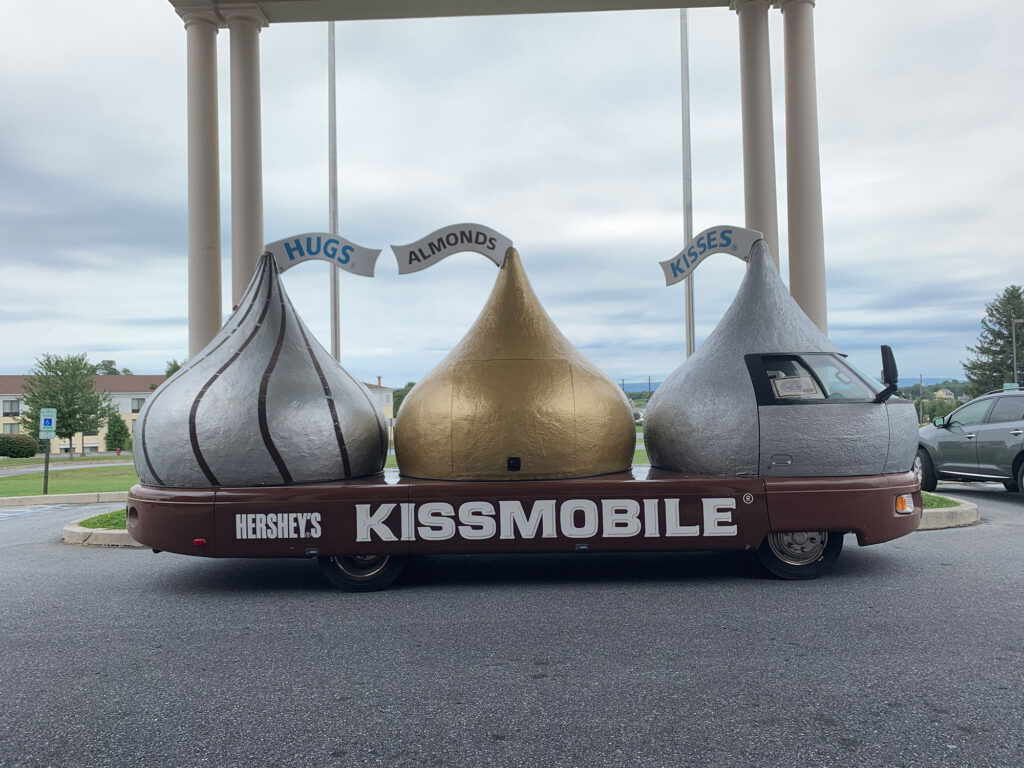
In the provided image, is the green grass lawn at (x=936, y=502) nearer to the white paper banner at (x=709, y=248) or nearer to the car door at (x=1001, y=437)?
the car door at (x=1001, y=437)

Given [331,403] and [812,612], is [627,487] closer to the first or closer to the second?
[812,612]

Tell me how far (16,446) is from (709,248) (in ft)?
147

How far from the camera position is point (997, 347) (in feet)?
199

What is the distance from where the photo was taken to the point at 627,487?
6.00 metres

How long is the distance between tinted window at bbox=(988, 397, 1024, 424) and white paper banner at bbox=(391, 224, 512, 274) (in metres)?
9.32

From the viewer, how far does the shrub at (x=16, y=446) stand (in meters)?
41.8

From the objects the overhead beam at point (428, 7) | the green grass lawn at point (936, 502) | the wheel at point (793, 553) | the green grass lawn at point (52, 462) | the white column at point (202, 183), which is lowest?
the green grass lawn at point (52, 462)

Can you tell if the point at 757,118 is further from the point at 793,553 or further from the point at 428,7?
the point at 793,553

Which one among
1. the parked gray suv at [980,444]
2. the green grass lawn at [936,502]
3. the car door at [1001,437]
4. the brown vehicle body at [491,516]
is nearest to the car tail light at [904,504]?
the brown vehicle body at [491,516]

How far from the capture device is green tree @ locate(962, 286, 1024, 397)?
59.2 meters

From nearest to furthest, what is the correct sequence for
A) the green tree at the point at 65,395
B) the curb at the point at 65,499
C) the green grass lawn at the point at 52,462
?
the curb at the point at 65,499 → the green grass lawn at the point at 52,462 → the green tree at the point at 65,395

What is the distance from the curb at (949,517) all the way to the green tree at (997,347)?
5710 cm

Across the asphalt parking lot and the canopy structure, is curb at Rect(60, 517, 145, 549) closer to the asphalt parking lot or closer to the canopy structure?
the asphalt parking lot

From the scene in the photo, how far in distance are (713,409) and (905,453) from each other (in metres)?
1.64
